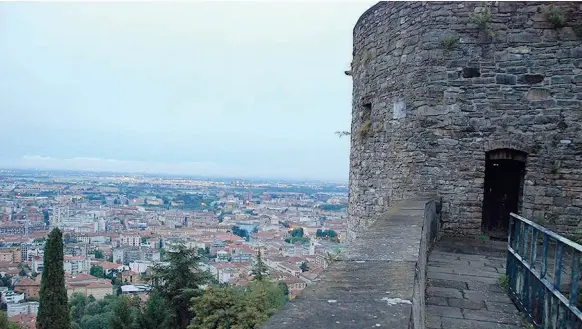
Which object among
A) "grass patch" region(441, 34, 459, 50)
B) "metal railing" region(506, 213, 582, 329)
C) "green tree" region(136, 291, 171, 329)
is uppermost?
"grass patch" region(441, 34, 459, 50)

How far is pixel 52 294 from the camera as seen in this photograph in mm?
17312

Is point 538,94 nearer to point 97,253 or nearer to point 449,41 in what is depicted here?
point 449,41

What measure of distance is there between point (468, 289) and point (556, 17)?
3881 mm

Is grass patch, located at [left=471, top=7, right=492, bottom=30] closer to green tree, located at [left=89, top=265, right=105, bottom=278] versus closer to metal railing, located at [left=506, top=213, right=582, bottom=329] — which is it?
metal railing, located at [left=506, top=213, right=582, bottom=329]

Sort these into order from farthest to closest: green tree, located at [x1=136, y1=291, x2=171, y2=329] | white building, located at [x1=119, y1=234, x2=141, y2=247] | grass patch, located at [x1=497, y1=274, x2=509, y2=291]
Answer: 1. white building, located at [x1=119, y1=234, x2=141, y2=247]
2. green tree, located at [x1=136, y1=291, x2=171, y2=329]
3. grass patch, located at [x1=497, y1=274, x2=509, y2=291]

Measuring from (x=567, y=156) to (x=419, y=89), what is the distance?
2.07 meters

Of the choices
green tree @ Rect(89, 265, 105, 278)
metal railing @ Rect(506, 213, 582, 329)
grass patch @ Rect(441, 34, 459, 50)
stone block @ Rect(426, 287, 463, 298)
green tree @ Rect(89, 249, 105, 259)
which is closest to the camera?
metal railing @ Rect(506, 213, 582, 329)

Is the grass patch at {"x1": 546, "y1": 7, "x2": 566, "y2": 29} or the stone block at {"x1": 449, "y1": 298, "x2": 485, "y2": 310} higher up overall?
the grass patch at {"x1": 546, "y1": 7, "x2": 566, "y2": 29}

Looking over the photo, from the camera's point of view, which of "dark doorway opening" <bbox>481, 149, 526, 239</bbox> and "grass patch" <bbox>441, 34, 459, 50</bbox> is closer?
"grass patch" <bbox>441, 34, 459, 50</bbox>

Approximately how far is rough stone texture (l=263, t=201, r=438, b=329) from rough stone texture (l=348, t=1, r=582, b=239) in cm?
304

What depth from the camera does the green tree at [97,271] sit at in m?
39.9

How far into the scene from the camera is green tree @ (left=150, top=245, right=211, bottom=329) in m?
14.7

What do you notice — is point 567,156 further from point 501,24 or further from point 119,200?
point 119,200

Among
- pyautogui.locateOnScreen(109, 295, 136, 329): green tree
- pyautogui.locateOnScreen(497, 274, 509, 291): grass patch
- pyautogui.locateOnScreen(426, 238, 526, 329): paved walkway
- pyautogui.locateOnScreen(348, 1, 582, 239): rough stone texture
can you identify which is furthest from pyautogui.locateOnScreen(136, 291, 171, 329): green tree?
pyautogui.locateOnScreen(497, 274, 509, 291): grass patch
